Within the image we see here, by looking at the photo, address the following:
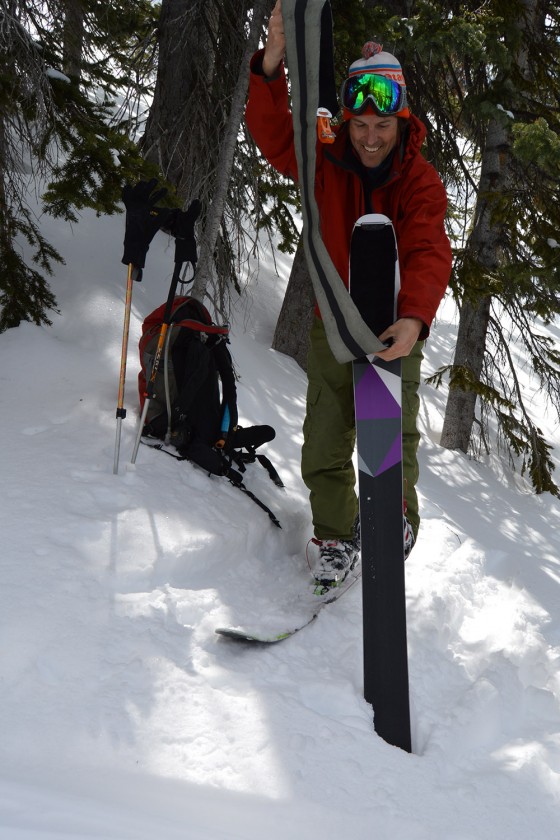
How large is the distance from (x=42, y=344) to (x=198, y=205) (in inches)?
64.6

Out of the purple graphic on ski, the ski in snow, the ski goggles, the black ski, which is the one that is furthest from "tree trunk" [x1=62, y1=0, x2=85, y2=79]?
the ski in snow

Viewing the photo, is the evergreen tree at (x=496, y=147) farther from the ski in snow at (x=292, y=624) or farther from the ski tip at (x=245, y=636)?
the ski tip at (x=245, y=636)

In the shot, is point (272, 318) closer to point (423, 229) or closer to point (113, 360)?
point (113, 360)

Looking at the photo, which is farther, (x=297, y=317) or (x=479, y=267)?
(x=297, y=317)

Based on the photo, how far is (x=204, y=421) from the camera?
3.98 m

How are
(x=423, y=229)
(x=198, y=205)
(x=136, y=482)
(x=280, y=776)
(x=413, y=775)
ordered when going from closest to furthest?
(x=280, y=776) → (x=413, y=775) → (x=423, y=229) → (x=136, y=482) → (x=198, y=205)

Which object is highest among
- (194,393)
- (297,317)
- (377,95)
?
(377,95)

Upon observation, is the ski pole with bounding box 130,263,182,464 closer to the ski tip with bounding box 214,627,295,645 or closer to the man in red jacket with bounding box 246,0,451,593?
the man in red jacket with bounding box 246,0,451,593

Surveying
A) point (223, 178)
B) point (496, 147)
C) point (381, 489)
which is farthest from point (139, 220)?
point (496, 147)

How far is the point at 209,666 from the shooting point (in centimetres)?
242

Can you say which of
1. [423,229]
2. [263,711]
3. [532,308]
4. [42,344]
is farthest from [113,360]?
[532,308]

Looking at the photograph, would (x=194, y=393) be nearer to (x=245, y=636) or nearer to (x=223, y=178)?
(x=245, y=636)

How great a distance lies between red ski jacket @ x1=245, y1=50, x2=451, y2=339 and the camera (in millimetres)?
2838

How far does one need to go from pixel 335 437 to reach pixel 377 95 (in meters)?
1.48
